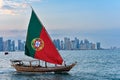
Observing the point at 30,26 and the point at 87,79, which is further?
the point at 30,26

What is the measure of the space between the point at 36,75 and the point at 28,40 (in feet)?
21.0

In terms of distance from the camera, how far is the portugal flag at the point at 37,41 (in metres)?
62.0

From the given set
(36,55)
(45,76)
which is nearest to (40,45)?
(36,55)

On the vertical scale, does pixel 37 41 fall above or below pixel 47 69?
above

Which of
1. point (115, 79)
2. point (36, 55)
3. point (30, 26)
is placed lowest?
point (115, 79)

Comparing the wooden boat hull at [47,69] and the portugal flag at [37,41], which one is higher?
the portugal flag at [37,41]

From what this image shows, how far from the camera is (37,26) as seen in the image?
62375 millimetres

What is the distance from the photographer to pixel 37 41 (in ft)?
206

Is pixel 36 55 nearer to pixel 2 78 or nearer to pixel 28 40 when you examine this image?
pixel 28 40

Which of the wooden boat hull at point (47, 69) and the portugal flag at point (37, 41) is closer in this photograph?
the wooden boat hull at point (47, 69)

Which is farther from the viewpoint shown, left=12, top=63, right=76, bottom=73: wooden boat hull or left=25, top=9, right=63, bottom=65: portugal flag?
left=25, top=9, right=63, bottom=65: portugal flag

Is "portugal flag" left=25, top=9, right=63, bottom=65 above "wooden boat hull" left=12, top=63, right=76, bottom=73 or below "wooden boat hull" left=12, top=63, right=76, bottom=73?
above

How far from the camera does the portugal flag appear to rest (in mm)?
61969

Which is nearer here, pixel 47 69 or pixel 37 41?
pixel 47 69
